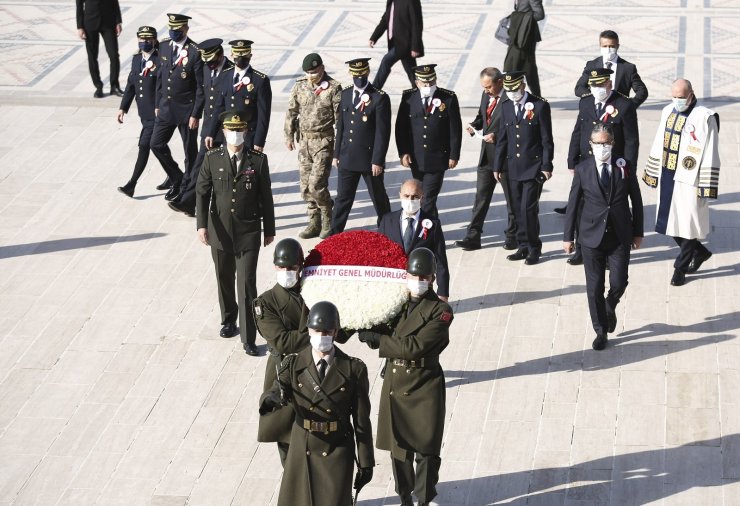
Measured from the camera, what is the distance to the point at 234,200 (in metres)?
10.4

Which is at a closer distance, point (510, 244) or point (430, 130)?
point (430, 130)

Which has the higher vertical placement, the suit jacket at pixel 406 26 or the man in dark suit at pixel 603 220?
the man in dark suit at pixel 603 220

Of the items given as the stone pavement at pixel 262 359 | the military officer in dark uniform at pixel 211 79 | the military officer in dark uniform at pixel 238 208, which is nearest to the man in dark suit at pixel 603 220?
the stone pavement at pixel 262 359

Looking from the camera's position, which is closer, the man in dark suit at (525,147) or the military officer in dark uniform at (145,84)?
the man in dark suit at (525,147)

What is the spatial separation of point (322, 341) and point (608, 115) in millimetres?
5241

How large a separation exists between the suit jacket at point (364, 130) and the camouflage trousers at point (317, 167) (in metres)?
0.35

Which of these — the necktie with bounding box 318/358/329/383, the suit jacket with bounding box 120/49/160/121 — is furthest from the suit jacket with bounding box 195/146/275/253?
the necktie with bounding box 318/358/329/383

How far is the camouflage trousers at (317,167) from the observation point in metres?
12.5

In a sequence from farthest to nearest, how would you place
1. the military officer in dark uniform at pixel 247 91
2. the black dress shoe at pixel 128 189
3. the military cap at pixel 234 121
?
the black dress shoe at pixel 128 189
the military officer in dark uniform at pixel 247 91
the military cap at pixel 234 121

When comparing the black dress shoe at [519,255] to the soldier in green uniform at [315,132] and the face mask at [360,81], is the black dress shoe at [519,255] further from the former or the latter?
the face mask at [360,81]

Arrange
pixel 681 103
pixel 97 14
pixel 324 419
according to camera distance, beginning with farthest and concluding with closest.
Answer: pixel 97 14, pixel 681 103, pixel 324 419

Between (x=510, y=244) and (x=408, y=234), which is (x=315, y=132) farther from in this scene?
(x=408, y=234)

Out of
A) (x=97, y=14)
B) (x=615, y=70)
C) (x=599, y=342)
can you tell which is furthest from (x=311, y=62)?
(x=97, y=14)

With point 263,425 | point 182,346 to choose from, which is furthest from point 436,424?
point 182,346
